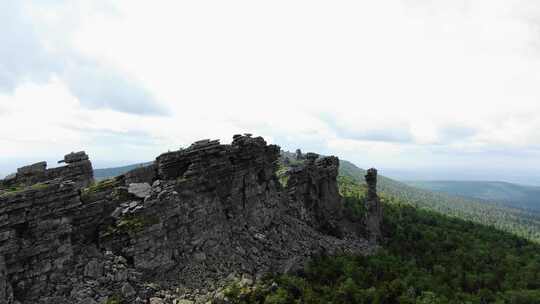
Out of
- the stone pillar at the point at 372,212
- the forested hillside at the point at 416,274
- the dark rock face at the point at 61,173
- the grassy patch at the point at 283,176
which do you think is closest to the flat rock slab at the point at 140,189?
the dark rock face at the point at 61,173

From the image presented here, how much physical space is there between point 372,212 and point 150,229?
61.7 meters

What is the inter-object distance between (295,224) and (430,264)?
34411 millimetres

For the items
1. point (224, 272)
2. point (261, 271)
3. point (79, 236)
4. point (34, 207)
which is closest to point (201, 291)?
point (224, 272)

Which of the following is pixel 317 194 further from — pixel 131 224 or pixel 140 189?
pixel 131 224

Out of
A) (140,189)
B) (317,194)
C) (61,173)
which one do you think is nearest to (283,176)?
(317,194)

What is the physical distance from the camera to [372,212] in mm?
87188

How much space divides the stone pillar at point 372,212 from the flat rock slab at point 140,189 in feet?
187

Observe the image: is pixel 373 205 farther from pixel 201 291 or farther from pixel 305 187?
pixel 201 291

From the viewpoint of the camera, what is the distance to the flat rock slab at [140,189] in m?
41.7

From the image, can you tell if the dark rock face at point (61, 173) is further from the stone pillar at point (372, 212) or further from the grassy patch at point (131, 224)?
the stone pillar at point (372, 212)

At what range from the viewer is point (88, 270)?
111 ft

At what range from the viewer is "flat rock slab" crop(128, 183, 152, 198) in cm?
4166

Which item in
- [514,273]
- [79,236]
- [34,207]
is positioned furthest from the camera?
[514,273]

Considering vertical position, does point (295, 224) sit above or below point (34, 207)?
below
